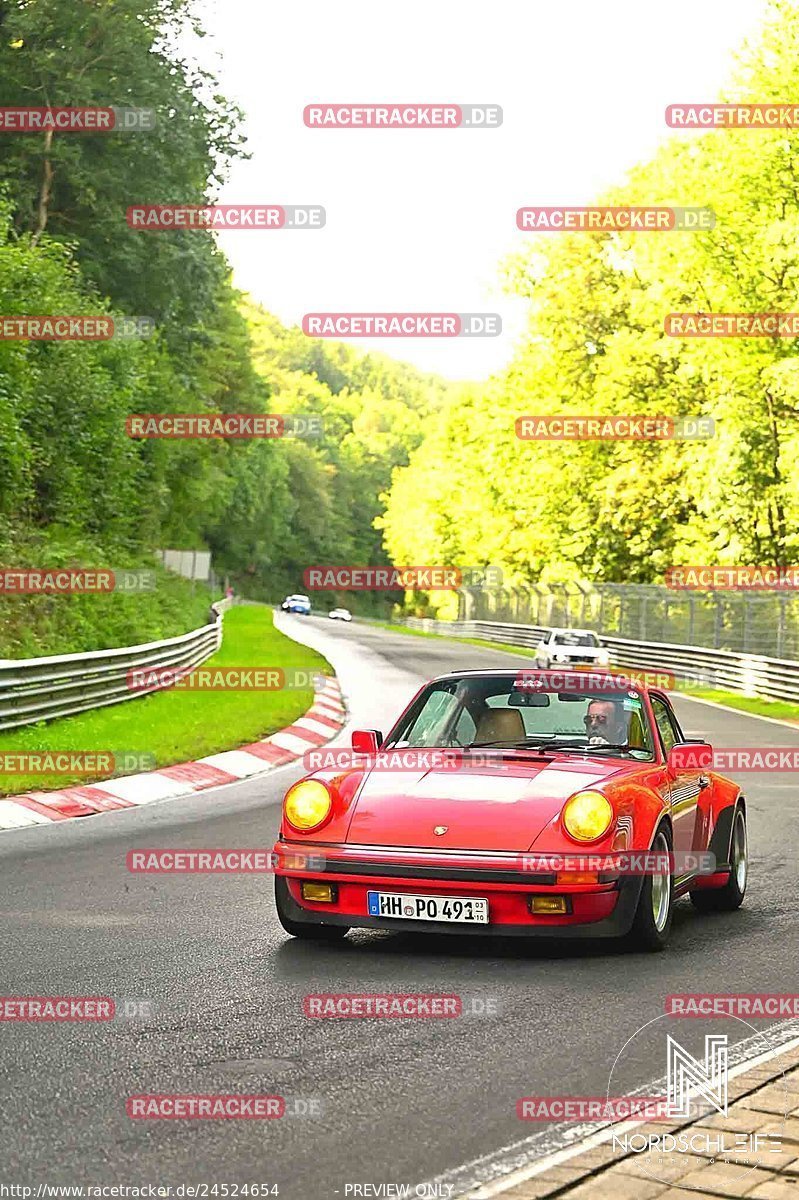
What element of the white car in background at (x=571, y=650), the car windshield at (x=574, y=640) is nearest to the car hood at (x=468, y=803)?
the white car in background at (x=571, y=650)

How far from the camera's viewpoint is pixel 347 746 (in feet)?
69.7

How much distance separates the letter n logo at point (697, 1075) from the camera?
16.9 ft

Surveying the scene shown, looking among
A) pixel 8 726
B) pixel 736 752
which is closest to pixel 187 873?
pixel 8 726

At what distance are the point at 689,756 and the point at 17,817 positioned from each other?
21.0ft

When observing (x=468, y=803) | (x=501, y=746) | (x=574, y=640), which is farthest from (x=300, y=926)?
(x=574, y=640)

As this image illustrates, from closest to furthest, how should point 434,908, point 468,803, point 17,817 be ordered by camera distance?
1. point 434,908
2. point 468,803
3. point 17,817

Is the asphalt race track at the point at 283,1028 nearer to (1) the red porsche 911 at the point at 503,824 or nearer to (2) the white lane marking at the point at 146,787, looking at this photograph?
(1) the red porsche 911 at the point at 503,824

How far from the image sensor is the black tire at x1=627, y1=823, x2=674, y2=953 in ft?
25.7

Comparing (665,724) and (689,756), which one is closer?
(689,756)

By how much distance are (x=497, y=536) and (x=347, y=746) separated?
172 feet

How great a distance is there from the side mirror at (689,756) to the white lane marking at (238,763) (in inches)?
342

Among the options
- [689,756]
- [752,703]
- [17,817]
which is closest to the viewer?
[689,756]

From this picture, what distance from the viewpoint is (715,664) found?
3888cm

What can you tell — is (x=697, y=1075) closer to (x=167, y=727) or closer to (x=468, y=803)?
(x=468, y=803)
